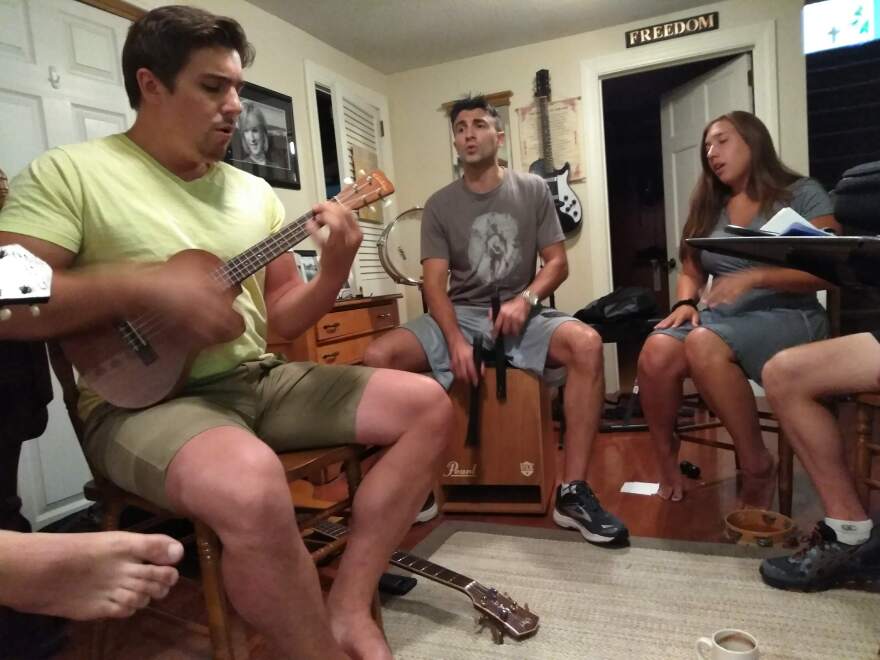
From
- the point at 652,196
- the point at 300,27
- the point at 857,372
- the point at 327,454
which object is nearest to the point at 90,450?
the point at 327,454

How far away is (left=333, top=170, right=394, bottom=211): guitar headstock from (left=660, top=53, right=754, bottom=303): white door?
247cm

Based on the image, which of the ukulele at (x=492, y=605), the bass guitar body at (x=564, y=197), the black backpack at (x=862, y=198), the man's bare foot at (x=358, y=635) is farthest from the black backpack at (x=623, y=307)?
the man's bare foot at (x=358, y=635)

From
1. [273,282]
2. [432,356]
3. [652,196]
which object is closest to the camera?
[273,282]

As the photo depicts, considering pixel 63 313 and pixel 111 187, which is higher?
pixel 111 187

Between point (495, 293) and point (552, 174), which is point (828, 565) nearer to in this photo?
point (495, 293)

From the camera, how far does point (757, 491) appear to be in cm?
171

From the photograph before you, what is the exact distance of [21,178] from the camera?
0.94 metres

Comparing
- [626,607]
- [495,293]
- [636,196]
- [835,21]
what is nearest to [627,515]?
[626,607]

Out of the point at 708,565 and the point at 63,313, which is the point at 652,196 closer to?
the point at 708,565

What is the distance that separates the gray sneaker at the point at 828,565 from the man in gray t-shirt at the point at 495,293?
0.48 meters

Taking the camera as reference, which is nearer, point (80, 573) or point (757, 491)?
point (80, 573)

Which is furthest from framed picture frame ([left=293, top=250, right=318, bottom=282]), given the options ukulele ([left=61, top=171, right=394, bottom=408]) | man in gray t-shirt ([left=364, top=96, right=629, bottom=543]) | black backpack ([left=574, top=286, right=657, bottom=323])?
ukulele ([left=61, top=171, right=394, bottom=408])

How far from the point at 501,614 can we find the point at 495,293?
1013 millimetres

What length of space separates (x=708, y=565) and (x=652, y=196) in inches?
202
